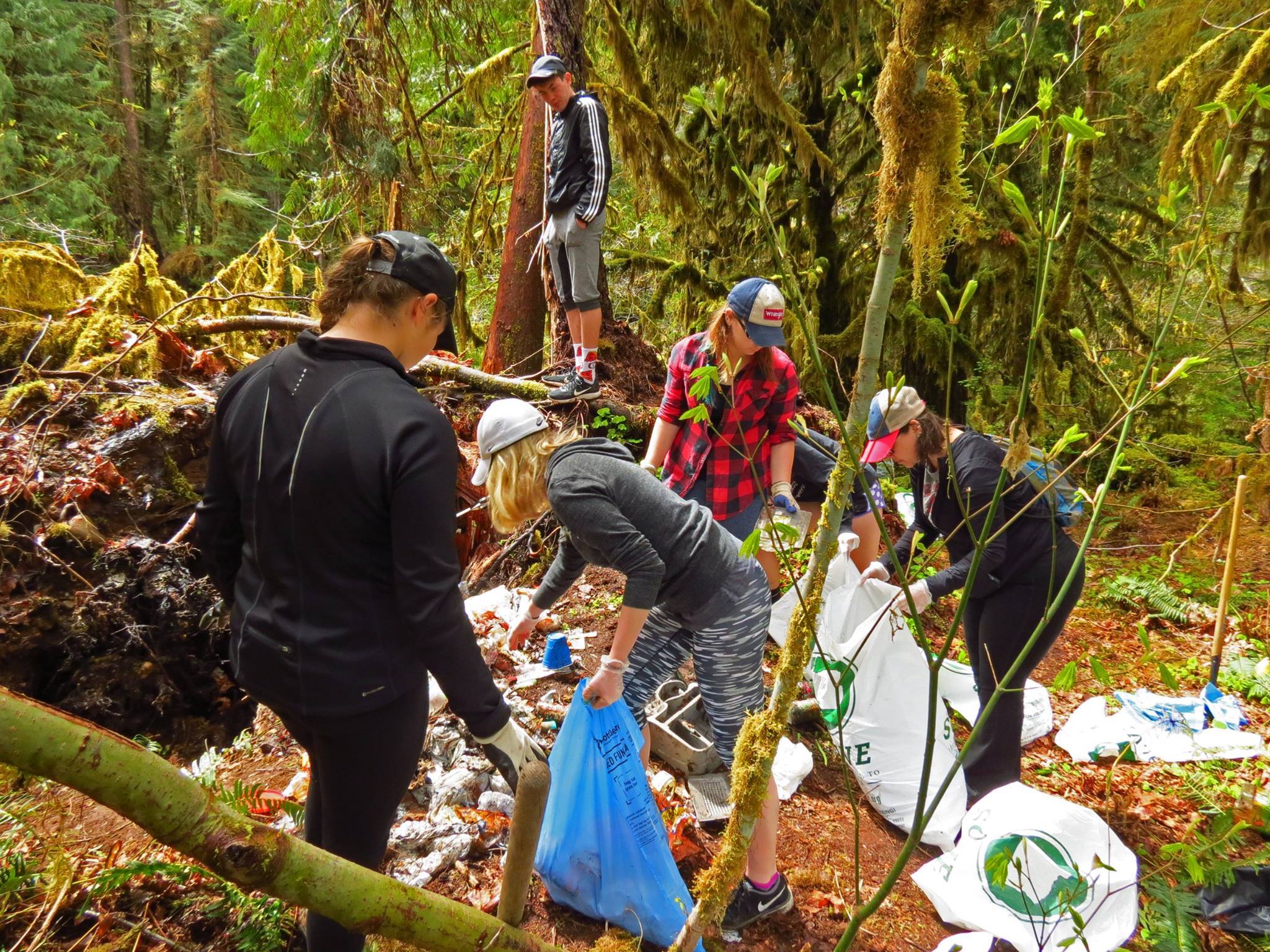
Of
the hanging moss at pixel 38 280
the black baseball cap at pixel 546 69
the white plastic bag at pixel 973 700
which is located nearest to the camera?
the white plastic bag at pixel 973 700

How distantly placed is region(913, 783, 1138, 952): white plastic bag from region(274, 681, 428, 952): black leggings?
72.2 inches

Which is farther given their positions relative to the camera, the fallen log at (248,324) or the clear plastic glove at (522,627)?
the fallen log at (248,324)

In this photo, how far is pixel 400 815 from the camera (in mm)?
2602

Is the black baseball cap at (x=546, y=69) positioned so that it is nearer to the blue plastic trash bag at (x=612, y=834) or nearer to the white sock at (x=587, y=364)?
the white sock at (x=587, y=364)

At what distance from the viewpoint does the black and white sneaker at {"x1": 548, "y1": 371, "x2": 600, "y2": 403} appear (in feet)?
16.0

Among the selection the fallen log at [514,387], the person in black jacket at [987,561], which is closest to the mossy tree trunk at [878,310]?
the person in black jacket at [987,561]

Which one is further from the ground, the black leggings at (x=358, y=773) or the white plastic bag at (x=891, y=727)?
the black leggings at (x=358, y=773)

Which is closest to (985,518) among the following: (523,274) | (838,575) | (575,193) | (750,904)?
(838,575)

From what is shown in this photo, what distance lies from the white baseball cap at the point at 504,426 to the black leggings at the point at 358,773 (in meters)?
0.75

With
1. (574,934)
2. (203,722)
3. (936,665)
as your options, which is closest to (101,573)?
(203,722)

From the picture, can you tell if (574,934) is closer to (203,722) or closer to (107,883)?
(107,883)

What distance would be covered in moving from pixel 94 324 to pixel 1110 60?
24.1 feet

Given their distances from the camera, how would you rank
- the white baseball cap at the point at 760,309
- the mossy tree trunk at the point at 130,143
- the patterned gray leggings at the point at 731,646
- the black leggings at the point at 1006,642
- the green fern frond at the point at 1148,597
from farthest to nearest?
the mossy tree trunk at the point at 130,143 < the green fern frond at the point at 1148,597 < the white baseball cap at the point at 760,309 < the black leggings at the point at 1006,642 < the patterned gray leggings at the point at 731,646

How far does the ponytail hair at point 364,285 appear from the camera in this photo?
1.62 metres
